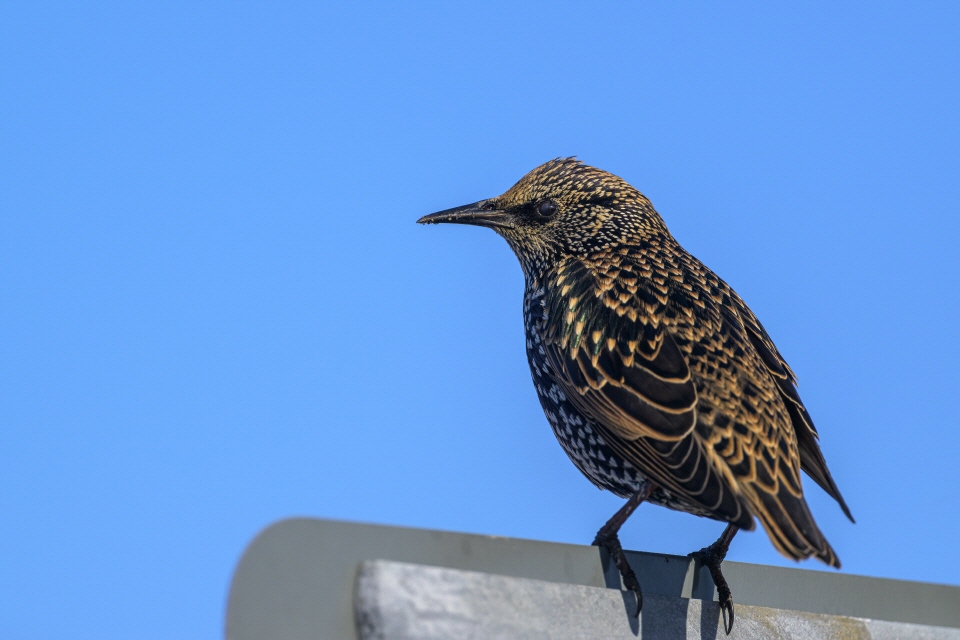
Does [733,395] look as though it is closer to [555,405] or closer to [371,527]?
[555,405]

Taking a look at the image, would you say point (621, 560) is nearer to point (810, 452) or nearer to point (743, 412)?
point (743, 412)

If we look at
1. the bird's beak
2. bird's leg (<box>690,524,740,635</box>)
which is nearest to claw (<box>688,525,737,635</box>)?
bird's leg (<box>690,524,740,635</box>)

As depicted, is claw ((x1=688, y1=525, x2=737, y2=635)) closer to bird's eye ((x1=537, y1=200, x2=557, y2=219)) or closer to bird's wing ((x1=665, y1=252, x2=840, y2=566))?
bird's wing ((x1=665, y1=252, x2=840, y2=566))

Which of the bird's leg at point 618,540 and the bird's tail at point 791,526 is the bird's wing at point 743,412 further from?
the bird's leg at point 618,540

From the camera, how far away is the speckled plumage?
3688mm

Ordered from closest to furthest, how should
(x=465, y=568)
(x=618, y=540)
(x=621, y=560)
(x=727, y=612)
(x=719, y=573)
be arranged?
(x=465, y=568) → (x=621, y=560) → (x=727, y=612) → (x=618, y=540) → (x=719, y=573)

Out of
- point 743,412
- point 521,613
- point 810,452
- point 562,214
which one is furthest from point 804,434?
point 521,613

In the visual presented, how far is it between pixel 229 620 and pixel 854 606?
2405 mm

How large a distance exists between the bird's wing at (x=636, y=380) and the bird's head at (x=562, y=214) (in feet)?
1.68

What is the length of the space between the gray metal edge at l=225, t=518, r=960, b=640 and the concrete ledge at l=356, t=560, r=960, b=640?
0.06m

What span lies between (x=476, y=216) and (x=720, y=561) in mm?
2349

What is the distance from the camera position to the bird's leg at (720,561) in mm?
3572

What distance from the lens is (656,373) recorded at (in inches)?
157

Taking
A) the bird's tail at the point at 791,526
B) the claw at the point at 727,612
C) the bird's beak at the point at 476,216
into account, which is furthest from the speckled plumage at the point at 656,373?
the claw at the point at 727,612
